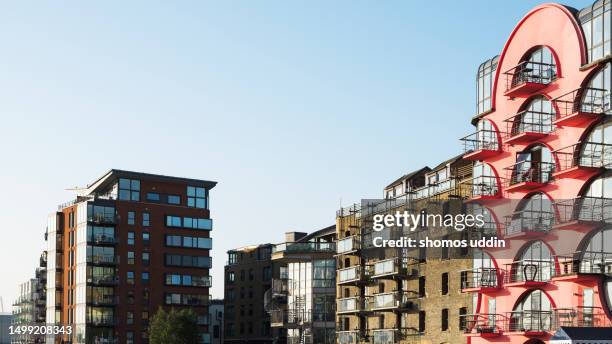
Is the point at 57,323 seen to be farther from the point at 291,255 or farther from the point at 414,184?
the point at 414,184

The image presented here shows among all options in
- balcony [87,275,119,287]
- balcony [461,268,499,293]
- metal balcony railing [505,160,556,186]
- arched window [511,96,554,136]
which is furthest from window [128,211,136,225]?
arched window [511,96,554,136]

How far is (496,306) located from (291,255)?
52.6m

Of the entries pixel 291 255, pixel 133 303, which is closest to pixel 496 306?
pixel 291 255

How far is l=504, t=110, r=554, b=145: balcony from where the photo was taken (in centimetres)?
5916

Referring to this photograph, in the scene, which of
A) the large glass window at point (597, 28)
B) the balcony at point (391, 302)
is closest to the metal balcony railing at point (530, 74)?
the large glass window at point (597, 28)

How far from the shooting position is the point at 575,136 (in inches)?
2216

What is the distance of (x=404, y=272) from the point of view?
256 ft

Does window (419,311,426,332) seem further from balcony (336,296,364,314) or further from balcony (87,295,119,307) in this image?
balcony (87,295,119,307)

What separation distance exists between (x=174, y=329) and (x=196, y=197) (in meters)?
29.7

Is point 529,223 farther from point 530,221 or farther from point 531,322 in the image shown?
point 531,322

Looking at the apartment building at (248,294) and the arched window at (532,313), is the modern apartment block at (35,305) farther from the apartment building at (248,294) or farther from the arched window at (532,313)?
the arched window at (532,313)

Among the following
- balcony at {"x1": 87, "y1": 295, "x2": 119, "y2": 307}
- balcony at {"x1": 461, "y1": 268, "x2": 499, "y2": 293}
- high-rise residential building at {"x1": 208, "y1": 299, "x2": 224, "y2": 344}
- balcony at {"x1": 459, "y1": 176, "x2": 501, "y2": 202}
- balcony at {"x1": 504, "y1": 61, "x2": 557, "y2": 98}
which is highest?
balcony at {"x1": 504, "y1": 61, "x2": 557, "y2": 98}

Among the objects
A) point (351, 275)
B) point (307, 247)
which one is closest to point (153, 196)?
point (307, 247)

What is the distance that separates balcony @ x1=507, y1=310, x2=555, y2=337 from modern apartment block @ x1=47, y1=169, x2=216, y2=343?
82.1 m
